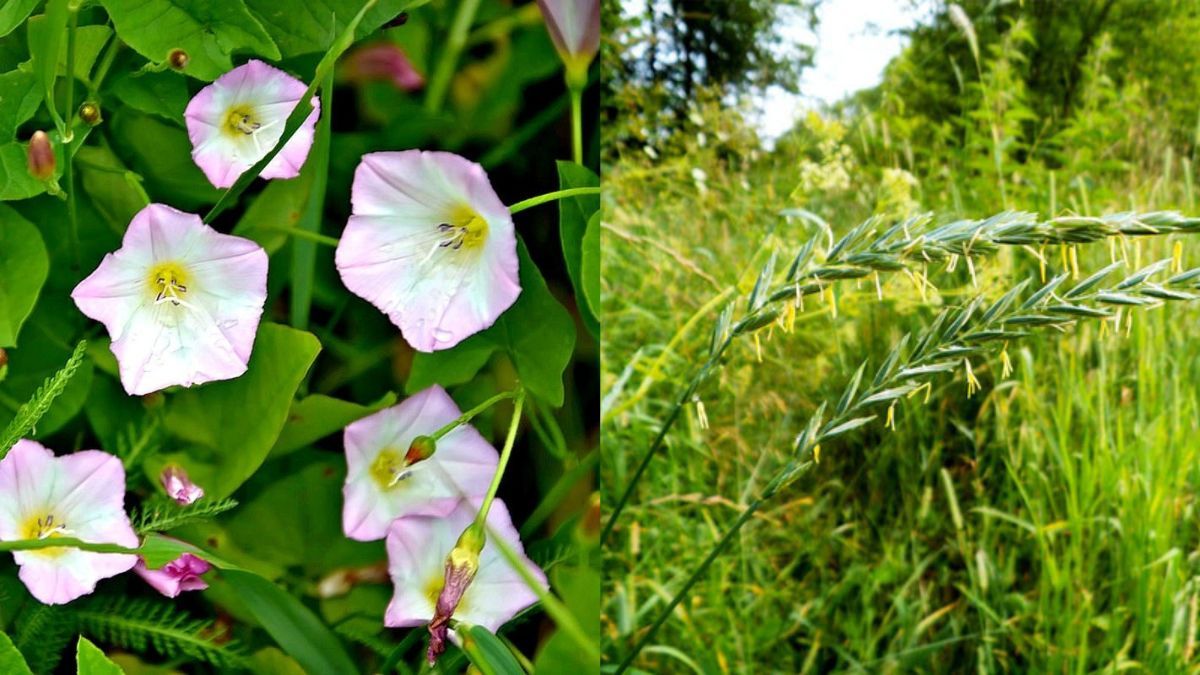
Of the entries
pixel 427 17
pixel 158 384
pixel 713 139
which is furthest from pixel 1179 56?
pixel 158 384

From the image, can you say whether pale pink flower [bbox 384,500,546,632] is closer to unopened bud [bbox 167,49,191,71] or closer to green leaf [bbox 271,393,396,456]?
green leaf [bbox 271,393,396,456]

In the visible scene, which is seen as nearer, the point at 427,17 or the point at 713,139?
the point at 427,17

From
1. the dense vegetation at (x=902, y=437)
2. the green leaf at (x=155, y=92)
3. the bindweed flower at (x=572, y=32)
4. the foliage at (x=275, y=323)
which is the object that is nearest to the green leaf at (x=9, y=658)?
the foliage at (x=275, y=323)

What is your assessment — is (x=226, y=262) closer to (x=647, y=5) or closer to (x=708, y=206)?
(x=708, y=206)

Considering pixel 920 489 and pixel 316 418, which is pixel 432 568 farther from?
pixel 920 489

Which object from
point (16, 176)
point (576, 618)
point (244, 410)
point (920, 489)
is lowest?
point (920, 489)

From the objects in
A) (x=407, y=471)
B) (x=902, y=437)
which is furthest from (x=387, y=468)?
(x=902, y=437)
